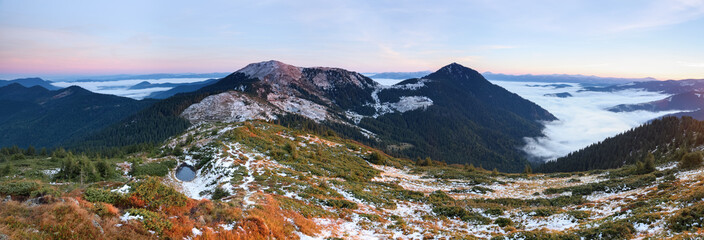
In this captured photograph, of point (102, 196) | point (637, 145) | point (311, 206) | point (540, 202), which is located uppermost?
point (102, 196)

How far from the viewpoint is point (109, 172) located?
3062cm

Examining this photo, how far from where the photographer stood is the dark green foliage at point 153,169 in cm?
3295

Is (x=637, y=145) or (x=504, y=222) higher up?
(x=504, y=222)

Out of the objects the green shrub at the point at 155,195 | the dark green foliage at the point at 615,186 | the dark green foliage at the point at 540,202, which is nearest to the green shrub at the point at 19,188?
the green shrub at the point at 155,195

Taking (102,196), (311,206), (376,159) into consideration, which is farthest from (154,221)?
(376,159)

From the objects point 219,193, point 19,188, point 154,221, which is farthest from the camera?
point 219,193

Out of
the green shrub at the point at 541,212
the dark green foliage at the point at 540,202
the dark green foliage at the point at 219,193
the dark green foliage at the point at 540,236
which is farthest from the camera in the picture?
the dark green foliage at the point at 540,202

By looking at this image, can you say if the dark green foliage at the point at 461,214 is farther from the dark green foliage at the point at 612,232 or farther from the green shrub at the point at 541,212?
the dark green foliage at the point at 612,232

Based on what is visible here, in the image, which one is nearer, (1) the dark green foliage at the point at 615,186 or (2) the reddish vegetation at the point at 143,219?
(2) the reddish vegetation at the point at 143,219

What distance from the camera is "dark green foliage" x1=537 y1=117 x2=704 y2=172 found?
79.6 m

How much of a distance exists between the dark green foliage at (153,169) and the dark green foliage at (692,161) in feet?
235

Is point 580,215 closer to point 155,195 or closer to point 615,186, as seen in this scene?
point 615,186

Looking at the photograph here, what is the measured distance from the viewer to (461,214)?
86.3ft

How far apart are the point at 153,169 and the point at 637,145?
483 feet
